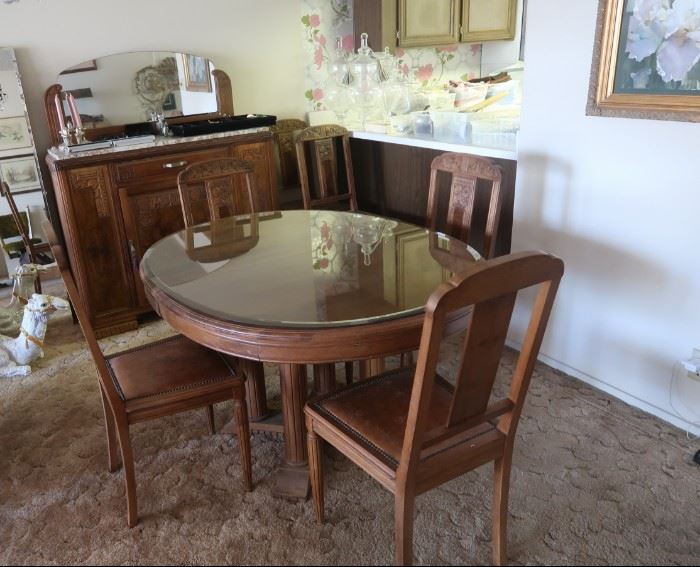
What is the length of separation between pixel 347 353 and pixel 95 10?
2.66 m

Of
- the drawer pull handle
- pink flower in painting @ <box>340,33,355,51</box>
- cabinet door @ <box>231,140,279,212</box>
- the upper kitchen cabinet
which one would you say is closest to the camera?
the drawer pull handle

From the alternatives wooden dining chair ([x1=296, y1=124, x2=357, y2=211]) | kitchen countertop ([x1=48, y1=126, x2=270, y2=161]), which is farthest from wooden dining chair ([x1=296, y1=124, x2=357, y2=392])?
kitchen countertop ([x1=48, y1=126, x2=270, y2=161])

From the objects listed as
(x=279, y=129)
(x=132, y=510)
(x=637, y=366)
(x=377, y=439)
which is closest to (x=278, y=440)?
(x=132, y=510)

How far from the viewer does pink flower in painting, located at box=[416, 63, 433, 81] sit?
4.29 metres

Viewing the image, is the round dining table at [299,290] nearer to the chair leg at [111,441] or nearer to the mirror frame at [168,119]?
the chair leg at [111,441]

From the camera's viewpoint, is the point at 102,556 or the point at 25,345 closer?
the point at 102,556

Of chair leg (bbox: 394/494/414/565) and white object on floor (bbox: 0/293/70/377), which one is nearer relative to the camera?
chair leg (bbox: 394/494/414/565)

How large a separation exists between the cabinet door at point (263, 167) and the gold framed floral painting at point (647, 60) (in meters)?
1.81

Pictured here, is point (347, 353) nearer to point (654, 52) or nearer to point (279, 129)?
point (654, 52)

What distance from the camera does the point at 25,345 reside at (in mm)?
2900

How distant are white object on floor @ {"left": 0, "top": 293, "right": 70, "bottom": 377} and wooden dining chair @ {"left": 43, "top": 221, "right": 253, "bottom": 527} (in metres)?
1.09

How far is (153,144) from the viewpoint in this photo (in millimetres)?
3084

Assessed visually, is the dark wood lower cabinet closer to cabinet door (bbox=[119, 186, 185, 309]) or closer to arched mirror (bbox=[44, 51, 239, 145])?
arched mirror (bbox=[44, 51, 239, 145])

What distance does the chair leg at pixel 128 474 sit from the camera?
181 cm
